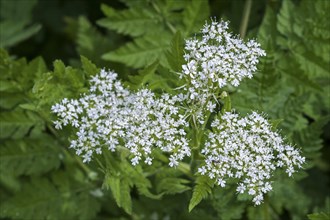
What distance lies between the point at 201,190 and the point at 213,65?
787 mm

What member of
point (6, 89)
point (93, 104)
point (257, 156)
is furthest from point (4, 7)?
point (257, 156)

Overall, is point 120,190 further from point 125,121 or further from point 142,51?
point 142,51

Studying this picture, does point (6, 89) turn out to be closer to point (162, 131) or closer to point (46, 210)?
point (46, 210)

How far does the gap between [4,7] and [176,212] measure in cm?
317

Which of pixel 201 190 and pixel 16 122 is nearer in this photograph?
pixel 201 190

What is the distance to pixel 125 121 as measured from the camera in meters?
3.54

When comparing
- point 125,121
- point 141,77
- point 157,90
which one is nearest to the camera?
point 125,121

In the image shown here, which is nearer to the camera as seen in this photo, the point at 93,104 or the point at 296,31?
the point at 93,104

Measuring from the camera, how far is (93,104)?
3727 millimetres

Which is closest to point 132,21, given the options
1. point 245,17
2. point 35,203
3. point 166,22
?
point 166,22

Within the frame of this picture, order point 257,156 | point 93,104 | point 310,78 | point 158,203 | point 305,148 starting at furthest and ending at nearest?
1. point 158,203
2. point 310,78
3. point 305,148
4. point 93,104
5. point 257,156

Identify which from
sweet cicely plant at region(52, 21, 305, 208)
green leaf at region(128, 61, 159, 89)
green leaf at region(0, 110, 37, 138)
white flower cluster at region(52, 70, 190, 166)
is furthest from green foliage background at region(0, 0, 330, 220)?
sweet cicely plant at region(52, 21, 305, 208)

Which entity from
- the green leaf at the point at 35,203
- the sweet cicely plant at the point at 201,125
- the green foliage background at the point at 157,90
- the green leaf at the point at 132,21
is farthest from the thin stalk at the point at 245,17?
the green leaf at the point at 35,203

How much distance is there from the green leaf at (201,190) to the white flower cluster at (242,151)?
0.04 metres
